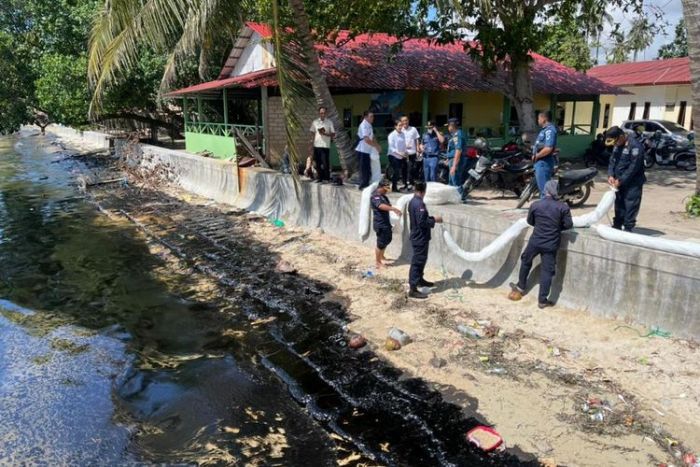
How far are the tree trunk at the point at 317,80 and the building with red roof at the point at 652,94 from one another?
2029cm

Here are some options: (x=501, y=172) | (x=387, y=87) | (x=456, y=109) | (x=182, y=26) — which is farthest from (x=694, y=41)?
(x=456, y=109)

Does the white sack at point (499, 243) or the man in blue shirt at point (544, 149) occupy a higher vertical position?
the man in blue shirt at point (544, 149)

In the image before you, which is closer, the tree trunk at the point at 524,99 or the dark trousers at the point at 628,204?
the dark trousers at the point at 628,204

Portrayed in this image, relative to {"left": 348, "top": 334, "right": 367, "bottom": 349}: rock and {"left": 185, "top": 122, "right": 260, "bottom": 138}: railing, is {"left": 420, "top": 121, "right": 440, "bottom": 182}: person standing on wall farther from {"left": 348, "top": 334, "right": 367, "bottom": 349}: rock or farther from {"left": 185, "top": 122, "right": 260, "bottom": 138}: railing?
{"left": 185, "top": 122, "right": 260, "bottom": 138}: railing

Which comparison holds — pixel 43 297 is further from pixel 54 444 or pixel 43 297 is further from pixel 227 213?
pixel 227 213

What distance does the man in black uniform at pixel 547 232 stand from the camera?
665 centimetres

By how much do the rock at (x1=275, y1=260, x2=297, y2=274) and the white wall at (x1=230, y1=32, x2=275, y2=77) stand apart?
9727 mm

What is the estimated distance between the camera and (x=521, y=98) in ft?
50.4

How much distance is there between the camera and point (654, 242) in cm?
598

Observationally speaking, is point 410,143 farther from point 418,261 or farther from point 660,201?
point 660,201

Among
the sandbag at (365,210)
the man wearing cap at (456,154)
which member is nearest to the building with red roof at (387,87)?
the man wearing cap at (456,154)

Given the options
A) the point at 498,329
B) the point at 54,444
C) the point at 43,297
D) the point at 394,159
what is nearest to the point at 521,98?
the point at 394,159

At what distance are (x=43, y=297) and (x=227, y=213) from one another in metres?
5.93

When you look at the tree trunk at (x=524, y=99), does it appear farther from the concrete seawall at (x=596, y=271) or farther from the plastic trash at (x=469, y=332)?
the plastic trash at (x=469, y=332)
